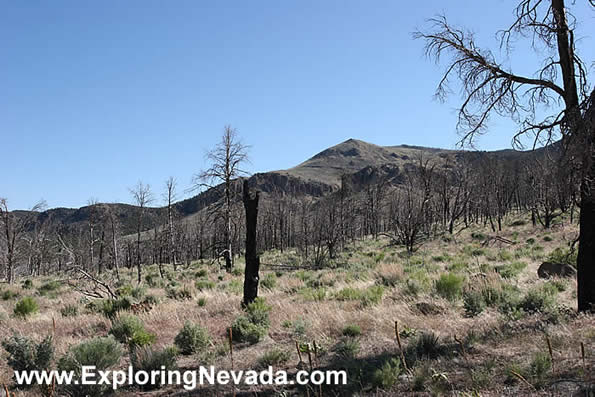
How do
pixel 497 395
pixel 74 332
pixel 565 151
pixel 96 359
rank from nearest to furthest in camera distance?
pixel 497 395, pixel 96 359, pixel 565 151, pixel 74 332

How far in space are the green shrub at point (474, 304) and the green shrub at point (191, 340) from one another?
5397mm

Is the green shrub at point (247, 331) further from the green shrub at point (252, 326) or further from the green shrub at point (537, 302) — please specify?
the green shrub at point (537, 302)

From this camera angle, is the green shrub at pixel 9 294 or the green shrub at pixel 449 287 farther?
the green shrub at pixel 9 294

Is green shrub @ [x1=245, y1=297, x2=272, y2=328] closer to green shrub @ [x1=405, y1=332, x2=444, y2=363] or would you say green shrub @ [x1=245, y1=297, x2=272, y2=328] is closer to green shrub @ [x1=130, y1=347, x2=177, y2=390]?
green shrub @ [x1=130, y1=347, x2=177, y2=390]

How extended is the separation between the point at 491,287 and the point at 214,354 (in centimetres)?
653

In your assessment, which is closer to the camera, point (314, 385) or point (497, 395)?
point (497, 395)

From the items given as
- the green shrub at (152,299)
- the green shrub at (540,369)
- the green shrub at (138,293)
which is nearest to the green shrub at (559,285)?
the green shrub at (540,369)

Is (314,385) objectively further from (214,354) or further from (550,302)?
(550,302)

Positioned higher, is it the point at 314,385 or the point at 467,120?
the point at 467,120

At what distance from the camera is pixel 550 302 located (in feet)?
24.1

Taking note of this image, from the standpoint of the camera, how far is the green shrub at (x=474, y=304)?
25.2 ft

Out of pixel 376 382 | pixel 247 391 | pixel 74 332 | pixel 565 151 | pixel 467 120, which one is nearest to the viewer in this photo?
pixel 376 382

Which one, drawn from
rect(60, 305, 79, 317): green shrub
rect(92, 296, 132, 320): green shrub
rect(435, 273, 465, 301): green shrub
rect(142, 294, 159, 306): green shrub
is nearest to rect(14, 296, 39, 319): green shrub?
rect(60, 305, 79, 317): green shrub

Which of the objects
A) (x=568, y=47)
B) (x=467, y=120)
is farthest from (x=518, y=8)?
(x=467, y=120)
